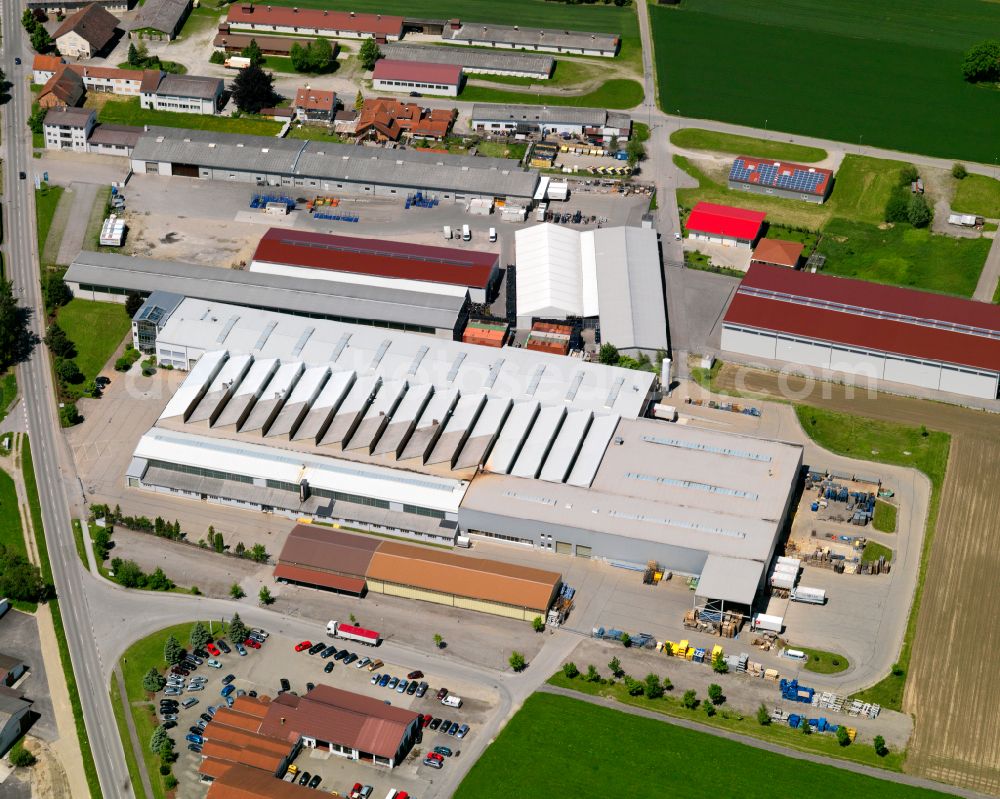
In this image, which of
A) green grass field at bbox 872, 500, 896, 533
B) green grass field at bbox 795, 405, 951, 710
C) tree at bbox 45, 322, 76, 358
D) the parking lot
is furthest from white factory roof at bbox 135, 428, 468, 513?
green grass field at bbox 872, 500, 896, 533

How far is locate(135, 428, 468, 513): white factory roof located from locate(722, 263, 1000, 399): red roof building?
4770 cm

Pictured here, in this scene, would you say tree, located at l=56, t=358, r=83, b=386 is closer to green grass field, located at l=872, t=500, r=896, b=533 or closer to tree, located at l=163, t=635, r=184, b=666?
tree, located at l=163, t=635, r=184, b=666

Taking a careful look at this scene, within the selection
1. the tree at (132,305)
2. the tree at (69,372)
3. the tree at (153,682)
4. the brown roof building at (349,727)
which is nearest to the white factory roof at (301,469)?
the tree at (69,372)

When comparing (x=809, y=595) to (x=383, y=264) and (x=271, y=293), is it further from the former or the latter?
(x=271, y=293)

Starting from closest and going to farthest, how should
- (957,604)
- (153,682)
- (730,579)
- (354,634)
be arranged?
(153,682)
(354,634)
(730,579)
(957,604)

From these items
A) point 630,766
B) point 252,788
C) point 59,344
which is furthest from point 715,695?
point 59,344

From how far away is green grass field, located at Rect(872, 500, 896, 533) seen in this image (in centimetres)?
15725

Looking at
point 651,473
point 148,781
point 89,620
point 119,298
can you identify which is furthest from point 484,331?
point 148,781

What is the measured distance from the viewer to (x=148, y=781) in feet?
424

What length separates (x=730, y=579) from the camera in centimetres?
14562

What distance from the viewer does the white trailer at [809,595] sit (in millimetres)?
147125

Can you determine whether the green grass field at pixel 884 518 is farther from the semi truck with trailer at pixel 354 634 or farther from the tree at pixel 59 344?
the tree at pixel 59 344

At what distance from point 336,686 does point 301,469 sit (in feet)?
99.6

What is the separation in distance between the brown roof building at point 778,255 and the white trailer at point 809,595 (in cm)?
6228
